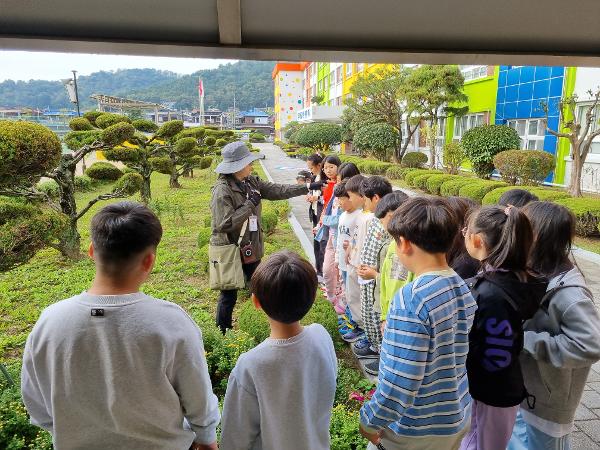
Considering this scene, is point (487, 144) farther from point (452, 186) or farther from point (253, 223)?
point (253, 223)

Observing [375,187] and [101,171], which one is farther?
[101,171]

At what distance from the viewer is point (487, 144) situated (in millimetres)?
13539

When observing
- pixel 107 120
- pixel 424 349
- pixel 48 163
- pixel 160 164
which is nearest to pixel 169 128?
pixel 160 164

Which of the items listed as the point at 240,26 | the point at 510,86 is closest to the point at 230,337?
the point at 240,26

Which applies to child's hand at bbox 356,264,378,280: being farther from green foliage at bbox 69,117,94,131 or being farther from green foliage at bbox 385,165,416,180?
green foliage at bbox 385,165,416,180

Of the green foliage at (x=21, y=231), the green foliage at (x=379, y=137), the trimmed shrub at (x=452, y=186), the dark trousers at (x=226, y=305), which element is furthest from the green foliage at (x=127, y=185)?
the green foliage at (x=379, y=137)

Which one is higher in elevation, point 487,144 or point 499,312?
point 487,144

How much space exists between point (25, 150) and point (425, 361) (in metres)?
4.33

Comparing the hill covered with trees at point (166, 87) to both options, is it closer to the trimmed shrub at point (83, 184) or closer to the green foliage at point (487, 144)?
Answer: the trimmed shrub at point (83, 184)

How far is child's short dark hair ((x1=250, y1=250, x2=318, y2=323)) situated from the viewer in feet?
4.74

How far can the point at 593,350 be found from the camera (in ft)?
5.74

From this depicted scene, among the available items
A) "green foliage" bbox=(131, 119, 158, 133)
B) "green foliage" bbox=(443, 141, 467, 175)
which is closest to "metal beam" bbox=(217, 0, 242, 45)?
"green foliage" bbox=(131, 119, 158, 133)

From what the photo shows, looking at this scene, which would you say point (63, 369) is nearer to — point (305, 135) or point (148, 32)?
point (148, 32)

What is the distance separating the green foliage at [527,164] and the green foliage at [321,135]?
2003 cm
